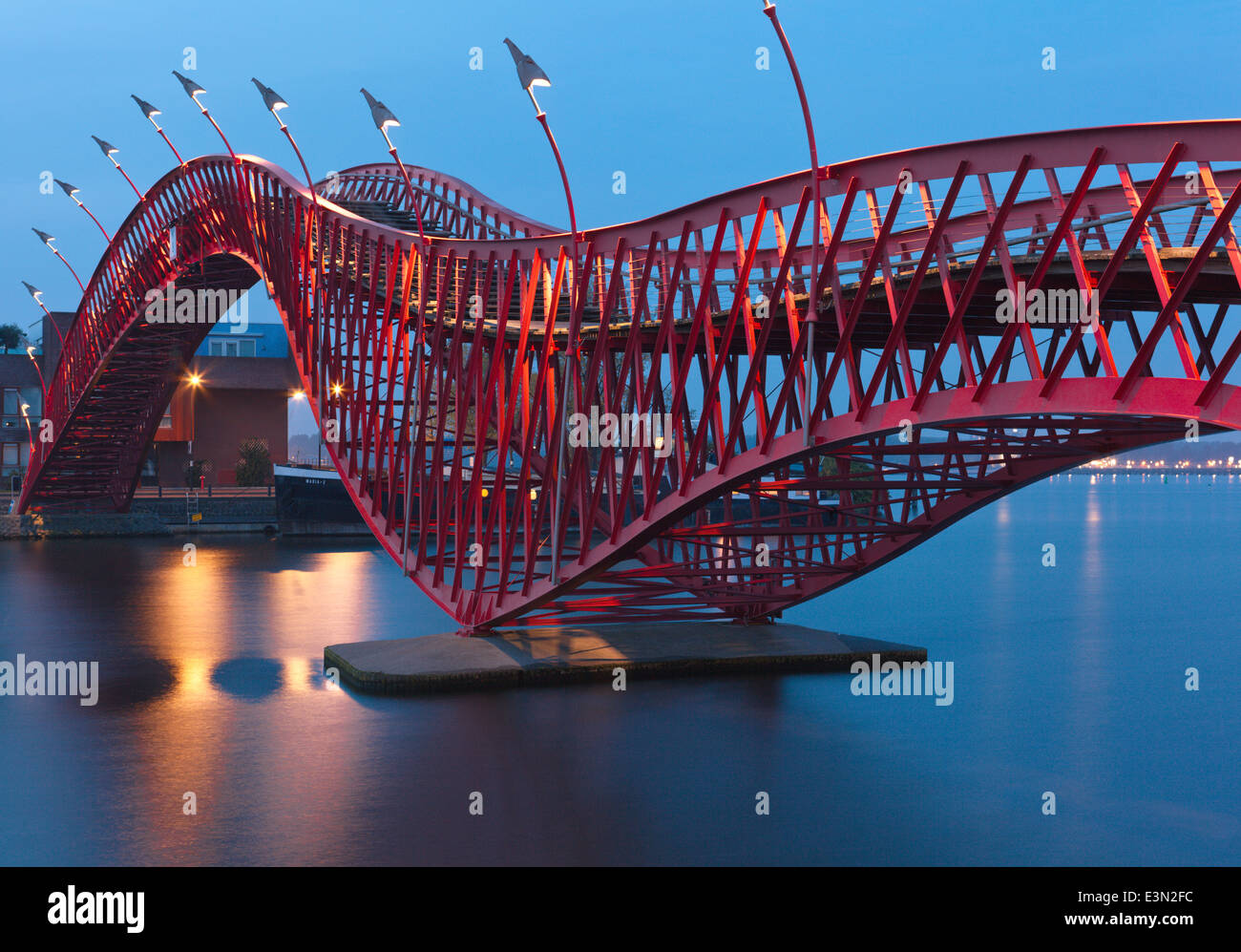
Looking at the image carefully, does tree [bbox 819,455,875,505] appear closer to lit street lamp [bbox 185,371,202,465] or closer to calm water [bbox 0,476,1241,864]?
calm water [bbox 0,476,1241,864]

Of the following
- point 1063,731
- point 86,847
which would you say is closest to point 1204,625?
point 1063,731

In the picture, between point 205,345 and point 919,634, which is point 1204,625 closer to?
point 919,634

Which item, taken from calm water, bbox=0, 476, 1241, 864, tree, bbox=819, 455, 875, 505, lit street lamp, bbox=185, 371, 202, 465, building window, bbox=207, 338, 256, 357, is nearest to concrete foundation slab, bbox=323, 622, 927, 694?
calm water, bbox=0, 476, 1241, 864

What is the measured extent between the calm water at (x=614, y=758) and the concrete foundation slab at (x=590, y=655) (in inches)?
30.8

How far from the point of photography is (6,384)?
11450 centimetres

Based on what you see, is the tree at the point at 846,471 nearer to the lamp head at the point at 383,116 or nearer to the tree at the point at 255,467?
the lamp head at the point at 383,116

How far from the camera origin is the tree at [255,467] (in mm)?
107988

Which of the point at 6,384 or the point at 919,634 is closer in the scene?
the point at 919,634

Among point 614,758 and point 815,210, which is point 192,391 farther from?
point 815,210

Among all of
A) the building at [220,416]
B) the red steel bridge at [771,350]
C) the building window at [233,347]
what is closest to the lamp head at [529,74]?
the red steel bridge at [771,350]

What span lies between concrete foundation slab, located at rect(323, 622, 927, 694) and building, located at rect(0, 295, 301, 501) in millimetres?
76871

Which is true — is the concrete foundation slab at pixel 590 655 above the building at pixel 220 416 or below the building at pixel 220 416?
below

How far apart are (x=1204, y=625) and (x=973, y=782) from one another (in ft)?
104

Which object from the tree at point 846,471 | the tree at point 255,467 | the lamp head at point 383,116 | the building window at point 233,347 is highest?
the building window at point 233,347
